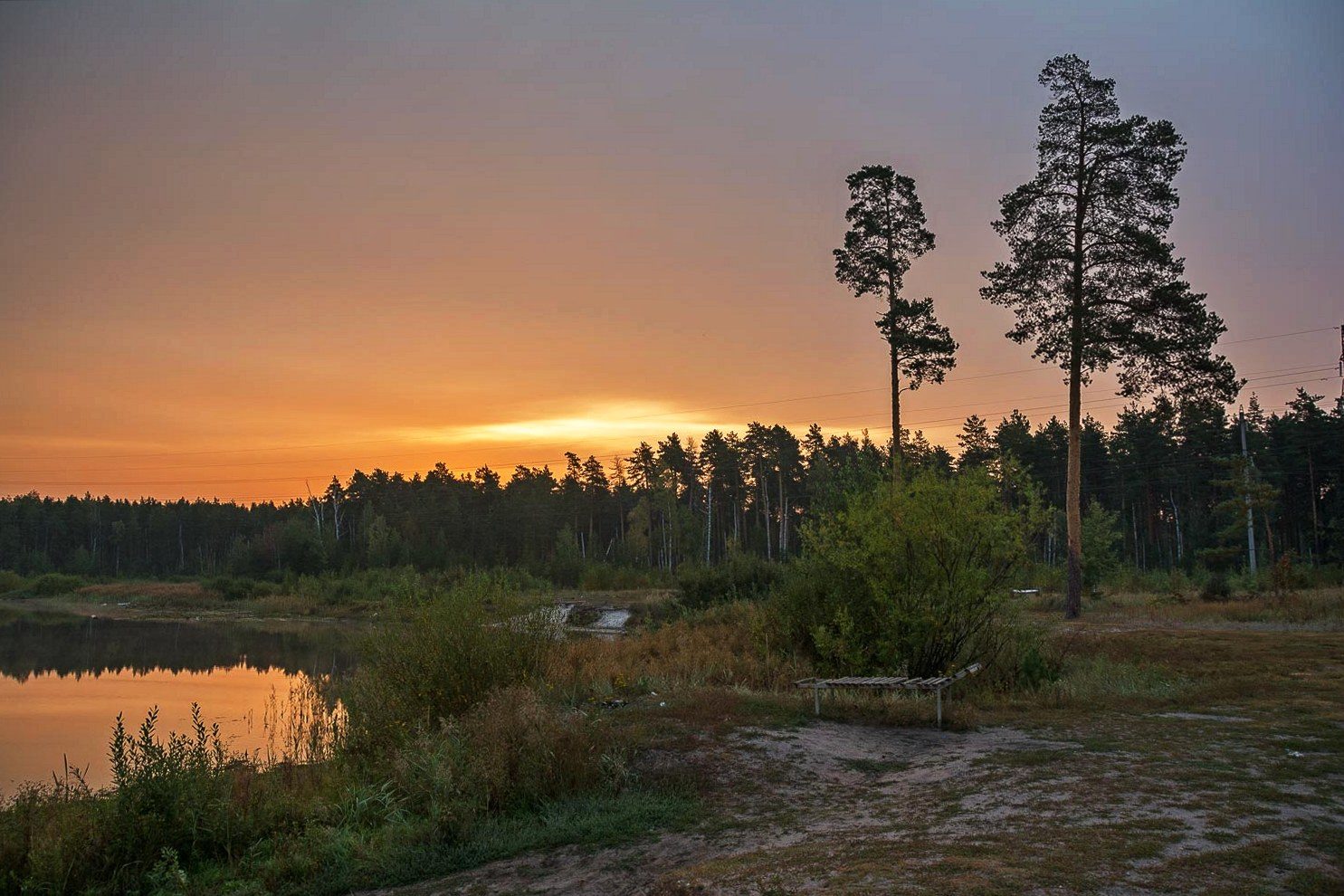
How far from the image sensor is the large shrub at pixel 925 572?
1340cm

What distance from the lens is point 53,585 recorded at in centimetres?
8212

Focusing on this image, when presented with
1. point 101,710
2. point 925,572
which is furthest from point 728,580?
point 101,710

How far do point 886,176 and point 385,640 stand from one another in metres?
23.5

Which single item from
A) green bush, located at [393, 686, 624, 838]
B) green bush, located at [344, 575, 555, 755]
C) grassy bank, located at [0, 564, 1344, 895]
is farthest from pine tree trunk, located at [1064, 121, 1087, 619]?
green bush, located at [393, 686, 624, 838]

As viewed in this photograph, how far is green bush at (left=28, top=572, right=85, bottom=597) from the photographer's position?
80938mm

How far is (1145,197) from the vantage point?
931 inches

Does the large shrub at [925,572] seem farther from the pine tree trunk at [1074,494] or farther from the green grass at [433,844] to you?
the pine tree trunk at [1074,494]

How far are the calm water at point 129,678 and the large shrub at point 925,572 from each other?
11.4 meters

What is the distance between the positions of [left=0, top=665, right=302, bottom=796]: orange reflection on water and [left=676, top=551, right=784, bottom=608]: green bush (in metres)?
A: 13.0

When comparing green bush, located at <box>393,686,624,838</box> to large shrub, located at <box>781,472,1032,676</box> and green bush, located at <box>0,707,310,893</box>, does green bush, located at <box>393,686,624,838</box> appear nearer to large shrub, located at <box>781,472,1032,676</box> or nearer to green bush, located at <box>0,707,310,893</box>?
green bush, located at <box>0,707,310,893</box>

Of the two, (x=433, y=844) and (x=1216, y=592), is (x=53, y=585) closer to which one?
(x=1216, y=592)

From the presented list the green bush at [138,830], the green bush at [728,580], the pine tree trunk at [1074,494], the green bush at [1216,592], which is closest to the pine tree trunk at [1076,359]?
the pine tree trunk at [1074,494]

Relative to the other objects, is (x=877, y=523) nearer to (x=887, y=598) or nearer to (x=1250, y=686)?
(x=887, y=598)

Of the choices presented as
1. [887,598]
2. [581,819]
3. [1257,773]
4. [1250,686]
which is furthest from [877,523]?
[581,819]
